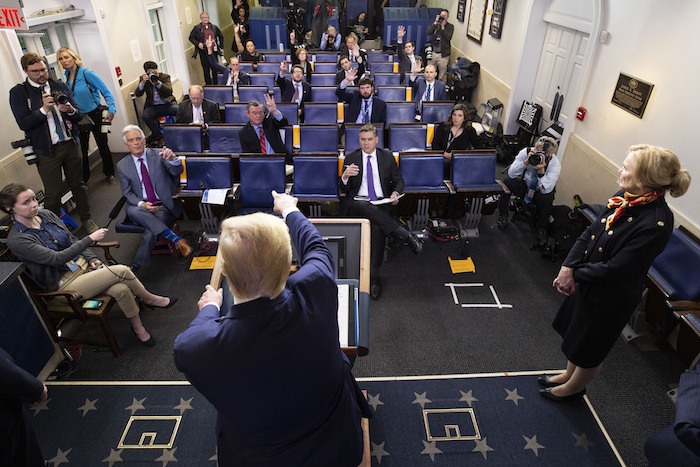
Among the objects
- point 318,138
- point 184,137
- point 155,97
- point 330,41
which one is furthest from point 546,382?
point 330,41

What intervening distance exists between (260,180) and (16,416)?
3011mm

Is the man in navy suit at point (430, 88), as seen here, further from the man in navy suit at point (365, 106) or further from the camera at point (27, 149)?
the camera at point (27, 149)

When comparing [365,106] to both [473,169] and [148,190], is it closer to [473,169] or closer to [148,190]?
[473,169]

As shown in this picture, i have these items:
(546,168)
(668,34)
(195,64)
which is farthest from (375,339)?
(195,64)

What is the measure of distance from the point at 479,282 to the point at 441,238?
769 mm

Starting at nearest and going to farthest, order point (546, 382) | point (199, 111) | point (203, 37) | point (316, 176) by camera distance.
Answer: point (546, 382), point (316, 176), point (199, 111), point (203, 37)

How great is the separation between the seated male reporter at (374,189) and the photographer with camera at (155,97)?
4017 millimetres

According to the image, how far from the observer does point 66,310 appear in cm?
310

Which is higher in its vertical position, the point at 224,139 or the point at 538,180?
the point at 224,139

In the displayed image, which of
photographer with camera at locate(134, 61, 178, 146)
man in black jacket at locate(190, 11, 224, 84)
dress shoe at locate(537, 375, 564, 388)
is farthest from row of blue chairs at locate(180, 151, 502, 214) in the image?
man in black jacket at locate(190, 11, 224, 84)

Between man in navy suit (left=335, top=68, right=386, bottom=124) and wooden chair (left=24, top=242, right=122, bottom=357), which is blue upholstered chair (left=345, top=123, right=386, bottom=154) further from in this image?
wooden chair (left=24, top=242, right=122, bottom=357)

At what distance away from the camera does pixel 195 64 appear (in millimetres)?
10328

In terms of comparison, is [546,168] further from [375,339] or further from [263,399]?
[263,399]

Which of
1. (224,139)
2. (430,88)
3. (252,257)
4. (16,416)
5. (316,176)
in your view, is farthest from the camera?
(430,88)
